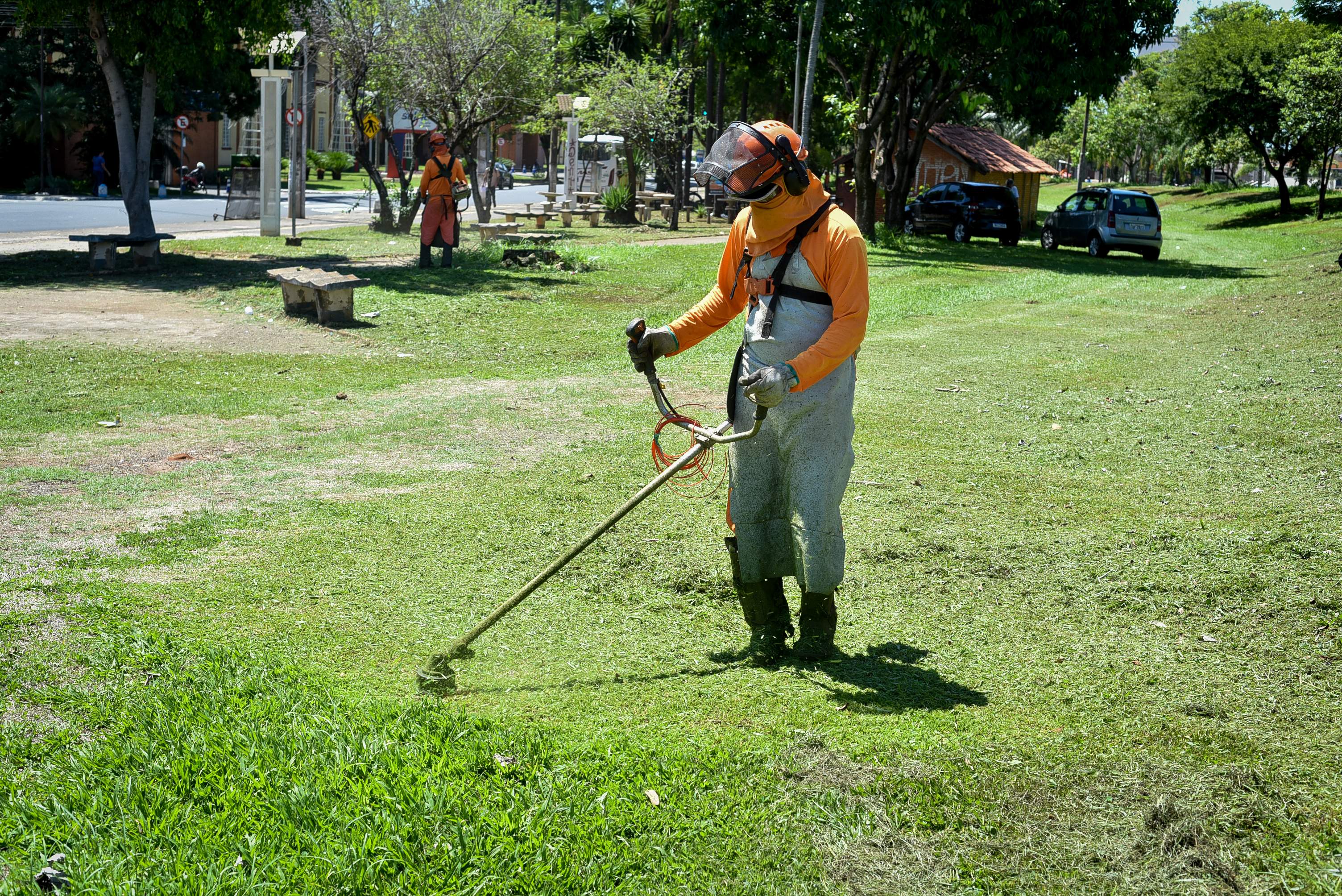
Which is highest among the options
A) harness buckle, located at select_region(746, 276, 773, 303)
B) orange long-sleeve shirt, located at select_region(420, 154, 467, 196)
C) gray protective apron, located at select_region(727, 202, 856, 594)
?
orange long-sleeve shirt, located at select_region(420, 154, 467, 196)

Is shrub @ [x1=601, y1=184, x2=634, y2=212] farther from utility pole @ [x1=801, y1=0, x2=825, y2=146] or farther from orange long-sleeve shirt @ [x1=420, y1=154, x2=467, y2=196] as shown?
orange long-sleeve shirt @ [x1=420, y1=154, x2=467, y2=196]

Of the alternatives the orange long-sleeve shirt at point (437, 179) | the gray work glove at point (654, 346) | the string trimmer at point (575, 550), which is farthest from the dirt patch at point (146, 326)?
the string trimmer at point (575, 550)

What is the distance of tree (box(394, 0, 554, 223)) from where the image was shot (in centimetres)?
2478

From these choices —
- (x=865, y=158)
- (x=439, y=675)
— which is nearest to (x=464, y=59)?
(x=865, y=158)

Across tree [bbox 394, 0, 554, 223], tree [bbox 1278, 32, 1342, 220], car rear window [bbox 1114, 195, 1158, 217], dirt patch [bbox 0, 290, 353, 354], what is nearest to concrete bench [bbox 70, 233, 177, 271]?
dirt patch [bbox 0, 290, 353, 354]

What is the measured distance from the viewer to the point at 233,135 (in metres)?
53.3

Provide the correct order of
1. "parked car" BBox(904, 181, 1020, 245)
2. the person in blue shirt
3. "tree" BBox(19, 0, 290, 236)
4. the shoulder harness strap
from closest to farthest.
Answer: the shoulder harness strap, "tree" BBox(19, 0, 290, 236), "parked car" BBox(904, 181, 1020, 245), the person in blue shirt

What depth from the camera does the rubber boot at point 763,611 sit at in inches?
188

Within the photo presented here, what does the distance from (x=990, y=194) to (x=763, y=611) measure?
2869cm

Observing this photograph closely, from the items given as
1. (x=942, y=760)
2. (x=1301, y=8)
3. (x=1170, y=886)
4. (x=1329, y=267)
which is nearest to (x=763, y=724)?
(x=942, y=760)

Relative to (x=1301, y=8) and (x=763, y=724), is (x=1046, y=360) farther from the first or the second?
(x=1301, y=8)

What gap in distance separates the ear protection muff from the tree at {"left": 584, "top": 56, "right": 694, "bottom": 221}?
28.8m

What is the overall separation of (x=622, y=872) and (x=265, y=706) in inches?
54.7

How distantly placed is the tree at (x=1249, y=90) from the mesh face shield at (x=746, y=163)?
137 ft
